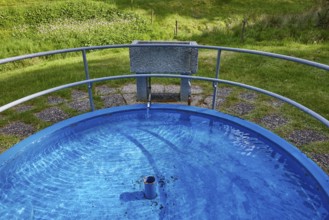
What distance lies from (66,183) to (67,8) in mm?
17758

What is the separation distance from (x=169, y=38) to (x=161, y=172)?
475 inches

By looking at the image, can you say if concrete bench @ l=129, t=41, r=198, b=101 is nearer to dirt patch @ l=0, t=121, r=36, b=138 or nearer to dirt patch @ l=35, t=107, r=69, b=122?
dirt patch @ l=35, t=107, r=69, b=122

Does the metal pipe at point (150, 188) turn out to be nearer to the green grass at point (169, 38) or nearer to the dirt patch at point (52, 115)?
the green grass at point (169, 38)

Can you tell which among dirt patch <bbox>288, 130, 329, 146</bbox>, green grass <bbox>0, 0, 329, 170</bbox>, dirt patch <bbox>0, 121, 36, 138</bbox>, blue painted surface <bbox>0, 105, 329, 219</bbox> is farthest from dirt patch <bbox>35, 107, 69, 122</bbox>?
dirt patch <bbox>288, 130, 329, 146</bbox>

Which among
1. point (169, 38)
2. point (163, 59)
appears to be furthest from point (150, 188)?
point (169, 38)

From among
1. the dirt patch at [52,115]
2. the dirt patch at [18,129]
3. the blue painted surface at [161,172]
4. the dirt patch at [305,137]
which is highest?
the blue painted surface at [161,172]

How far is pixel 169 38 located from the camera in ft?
Answer: 47.3

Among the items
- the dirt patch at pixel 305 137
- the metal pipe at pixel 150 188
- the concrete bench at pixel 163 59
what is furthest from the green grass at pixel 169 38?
the metal pipe at pixel 150 188

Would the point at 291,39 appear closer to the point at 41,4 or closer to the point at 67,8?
the point at 67,8

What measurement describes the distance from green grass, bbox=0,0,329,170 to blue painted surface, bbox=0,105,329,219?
33.7 inches

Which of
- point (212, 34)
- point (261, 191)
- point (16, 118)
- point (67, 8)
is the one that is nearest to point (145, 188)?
point (261, 191)

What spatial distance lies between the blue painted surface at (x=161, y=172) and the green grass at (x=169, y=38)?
855 mm

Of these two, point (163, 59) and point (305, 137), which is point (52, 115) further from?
point (305, 137)

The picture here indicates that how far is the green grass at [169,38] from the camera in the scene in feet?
18.5
